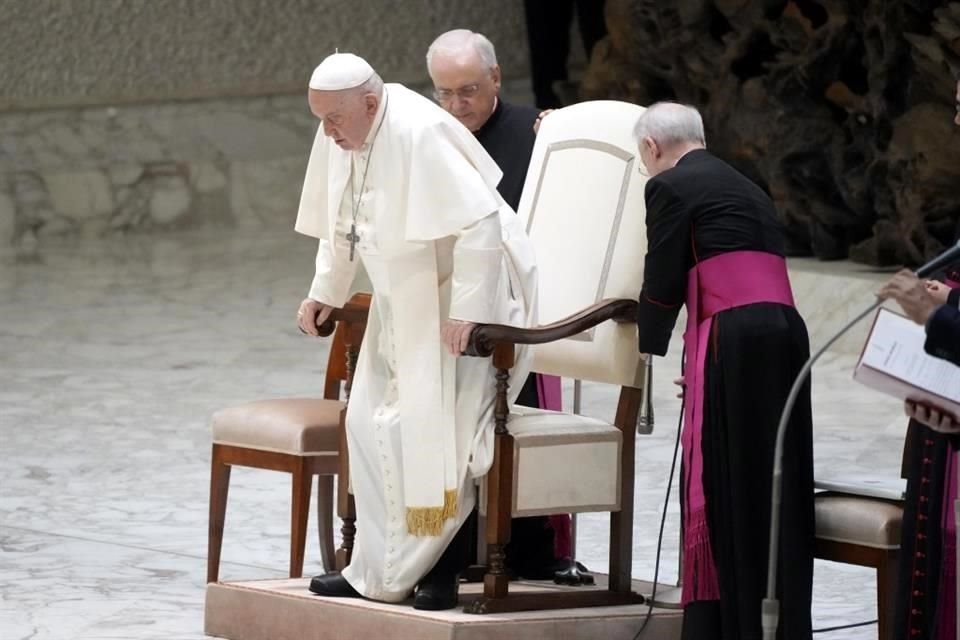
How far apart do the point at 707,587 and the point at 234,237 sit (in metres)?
9.92

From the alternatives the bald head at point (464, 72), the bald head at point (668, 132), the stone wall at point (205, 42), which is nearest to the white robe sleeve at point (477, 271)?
the bald head at point (668, 132)

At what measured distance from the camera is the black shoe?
4867 mm

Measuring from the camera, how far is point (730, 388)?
4.67 m

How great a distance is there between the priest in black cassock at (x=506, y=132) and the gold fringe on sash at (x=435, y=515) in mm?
555

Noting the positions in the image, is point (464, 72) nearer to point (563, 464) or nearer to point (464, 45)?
point (464, 45)

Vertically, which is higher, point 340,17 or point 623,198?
point 340,17

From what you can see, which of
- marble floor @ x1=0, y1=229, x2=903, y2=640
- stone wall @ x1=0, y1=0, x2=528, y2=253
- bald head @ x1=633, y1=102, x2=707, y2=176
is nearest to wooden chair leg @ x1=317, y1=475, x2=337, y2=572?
marble floor @ x1=0, y1=229, x2=903, y2=640

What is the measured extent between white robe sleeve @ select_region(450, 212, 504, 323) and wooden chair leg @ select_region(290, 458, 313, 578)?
98 centimetres

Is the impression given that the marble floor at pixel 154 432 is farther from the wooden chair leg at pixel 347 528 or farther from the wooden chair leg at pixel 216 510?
the wooden chair leg at pixel 347 528

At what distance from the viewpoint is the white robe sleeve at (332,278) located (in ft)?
17.3

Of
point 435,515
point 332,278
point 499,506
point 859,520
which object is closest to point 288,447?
point 332,278

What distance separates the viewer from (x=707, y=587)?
4668 millimetres

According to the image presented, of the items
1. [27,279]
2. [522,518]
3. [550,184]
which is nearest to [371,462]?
[522,518]

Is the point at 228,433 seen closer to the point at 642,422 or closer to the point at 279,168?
the point at 642,422
